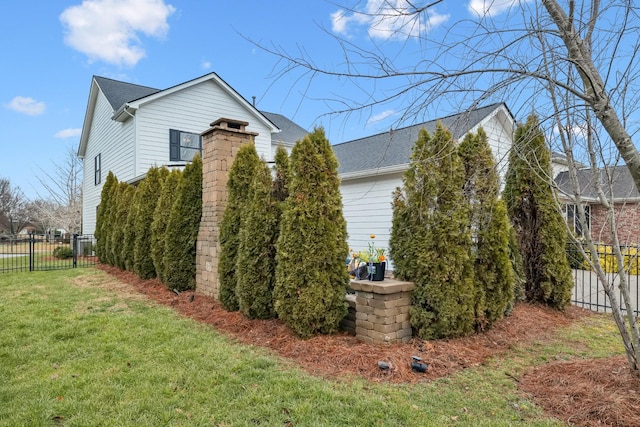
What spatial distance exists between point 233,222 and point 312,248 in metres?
1.80

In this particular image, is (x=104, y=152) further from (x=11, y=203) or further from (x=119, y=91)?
(x=11, y=203)

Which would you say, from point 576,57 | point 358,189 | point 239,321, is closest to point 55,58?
point 358,189

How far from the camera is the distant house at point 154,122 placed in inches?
486

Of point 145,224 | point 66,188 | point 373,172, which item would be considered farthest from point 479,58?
point 66,188

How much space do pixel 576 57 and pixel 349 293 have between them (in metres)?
3.97

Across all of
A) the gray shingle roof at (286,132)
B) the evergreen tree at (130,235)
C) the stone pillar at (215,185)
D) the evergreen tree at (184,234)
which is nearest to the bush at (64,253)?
the evergreen tree at (130,235)

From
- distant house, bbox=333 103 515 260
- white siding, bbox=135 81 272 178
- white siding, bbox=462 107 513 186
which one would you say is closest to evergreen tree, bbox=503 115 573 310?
white siding, bbox=462 107 513 186

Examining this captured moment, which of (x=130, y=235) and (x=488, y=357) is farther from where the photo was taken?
(x=130, y=235)

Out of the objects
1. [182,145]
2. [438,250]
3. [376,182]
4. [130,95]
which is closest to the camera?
[438,250]

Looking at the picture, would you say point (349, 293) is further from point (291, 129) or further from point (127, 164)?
point (291, 129)

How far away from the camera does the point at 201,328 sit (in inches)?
194

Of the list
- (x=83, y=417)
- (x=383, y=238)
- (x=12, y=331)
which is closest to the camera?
(x=83, y=417)

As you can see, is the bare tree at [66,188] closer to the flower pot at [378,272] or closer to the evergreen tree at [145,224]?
the evergreen tree at [145,224]

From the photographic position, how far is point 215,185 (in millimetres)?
6359
